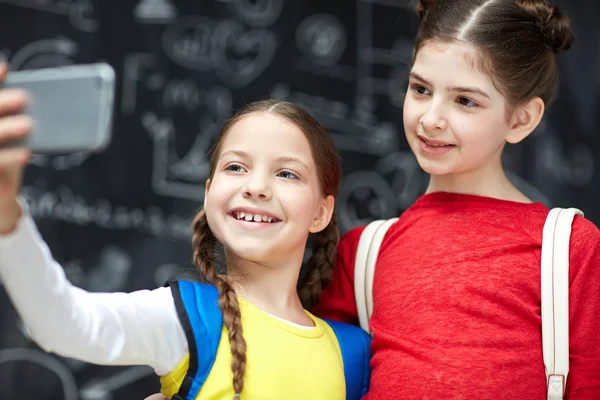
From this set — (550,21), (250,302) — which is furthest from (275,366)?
(550,21)

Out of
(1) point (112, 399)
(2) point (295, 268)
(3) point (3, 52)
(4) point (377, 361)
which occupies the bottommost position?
(1) point (112, 399)

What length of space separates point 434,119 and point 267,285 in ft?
1.30

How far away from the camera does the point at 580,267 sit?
133 centimetres

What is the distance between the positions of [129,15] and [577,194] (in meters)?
1.59

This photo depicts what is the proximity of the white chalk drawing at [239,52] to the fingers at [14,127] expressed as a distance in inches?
68.2

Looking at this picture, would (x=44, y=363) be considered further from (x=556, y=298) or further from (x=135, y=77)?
(x=556, y=298)

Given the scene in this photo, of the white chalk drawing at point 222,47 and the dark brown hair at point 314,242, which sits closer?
the dark brown hair at point 314,242

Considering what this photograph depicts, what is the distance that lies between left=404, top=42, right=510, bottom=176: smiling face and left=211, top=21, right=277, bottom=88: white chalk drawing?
1.09m

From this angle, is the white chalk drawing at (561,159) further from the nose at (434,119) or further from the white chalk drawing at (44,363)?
the white chalk drawing at (44,363)

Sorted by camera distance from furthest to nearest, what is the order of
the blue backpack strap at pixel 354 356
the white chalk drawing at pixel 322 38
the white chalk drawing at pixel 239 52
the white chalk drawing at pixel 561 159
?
the white chalk drawing at pixel 561 159 → the white chalk drawing at pixel 322 38 → the white chalk drawing at pixel 239 52 → the blue backpack strap at pixel 354 356

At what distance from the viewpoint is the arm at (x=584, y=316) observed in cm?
128

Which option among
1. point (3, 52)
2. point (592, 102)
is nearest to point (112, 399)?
point (3, 52)

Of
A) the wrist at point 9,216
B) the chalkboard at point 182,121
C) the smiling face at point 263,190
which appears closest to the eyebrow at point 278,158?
the smiling face at point 263,190

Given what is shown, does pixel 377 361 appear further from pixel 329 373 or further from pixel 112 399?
pixel 112 399
